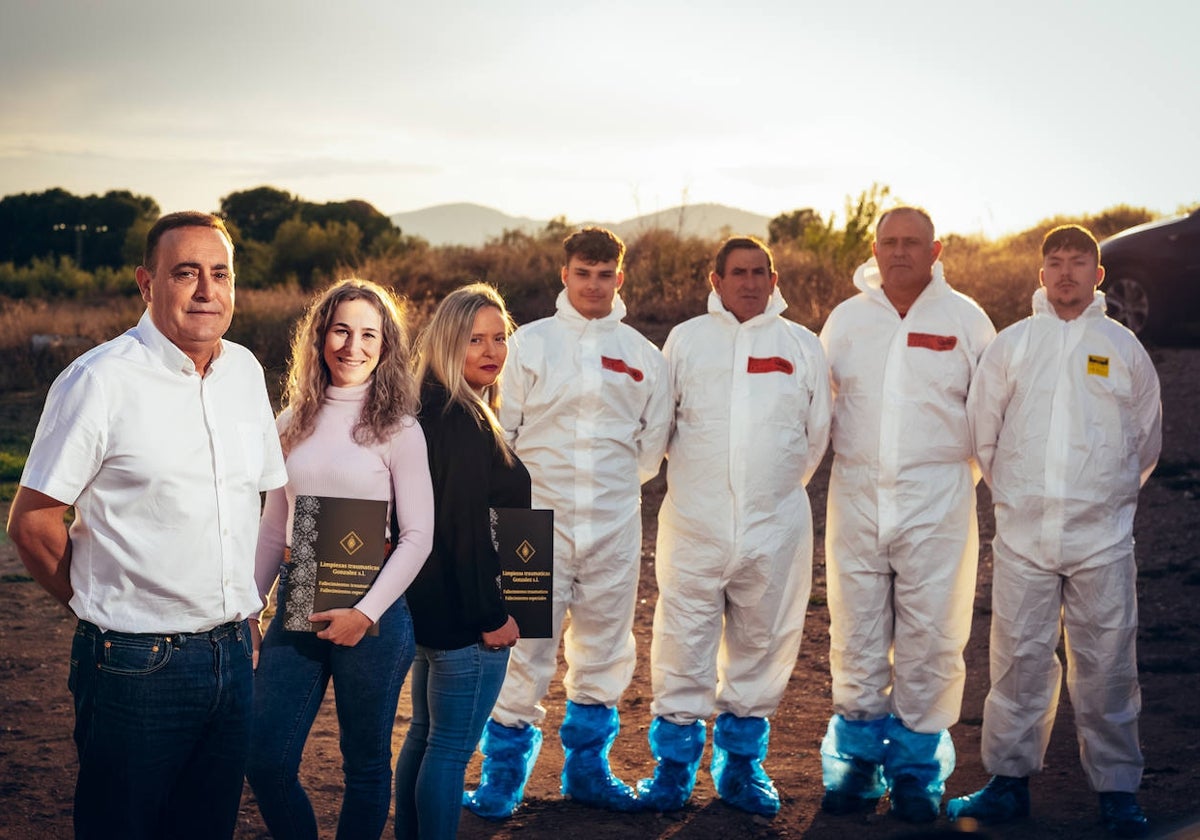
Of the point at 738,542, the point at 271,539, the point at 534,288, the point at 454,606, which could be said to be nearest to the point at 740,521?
the point at 738,542

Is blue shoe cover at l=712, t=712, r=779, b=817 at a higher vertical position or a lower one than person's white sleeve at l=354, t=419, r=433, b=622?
lower

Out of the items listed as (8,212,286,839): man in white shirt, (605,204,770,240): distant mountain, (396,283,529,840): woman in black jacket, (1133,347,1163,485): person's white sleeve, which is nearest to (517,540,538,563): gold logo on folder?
(396,283,529,840): woman in black jacket

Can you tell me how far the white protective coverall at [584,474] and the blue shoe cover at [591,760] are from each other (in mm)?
61

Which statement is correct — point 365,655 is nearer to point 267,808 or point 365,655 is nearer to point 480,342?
point 267,808

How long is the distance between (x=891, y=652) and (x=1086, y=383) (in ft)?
4.01

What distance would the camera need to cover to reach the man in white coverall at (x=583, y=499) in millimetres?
4668

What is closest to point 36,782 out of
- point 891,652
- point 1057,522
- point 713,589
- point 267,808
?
point 267,808

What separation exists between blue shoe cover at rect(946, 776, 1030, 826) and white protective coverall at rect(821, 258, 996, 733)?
280 millimetres

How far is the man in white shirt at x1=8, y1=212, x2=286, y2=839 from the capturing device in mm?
2555

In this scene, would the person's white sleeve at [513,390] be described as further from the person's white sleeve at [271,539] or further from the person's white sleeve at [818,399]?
the person's white sleeve at [271,539]

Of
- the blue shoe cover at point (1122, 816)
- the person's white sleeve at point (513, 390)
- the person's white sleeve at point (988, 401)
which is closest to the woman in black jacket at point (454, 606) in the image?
the person's white sleeve at point (513, 390)

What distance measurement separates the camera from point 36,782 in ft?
16.0

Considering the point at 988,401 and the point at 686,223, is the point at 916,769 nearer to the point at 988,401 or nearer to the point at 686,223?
the point at 988,401

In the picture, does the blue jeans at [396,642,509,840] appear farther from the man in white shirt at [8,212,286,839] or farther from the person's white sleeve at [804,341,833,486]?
the person's white sleeve at [804,341,833,486]
